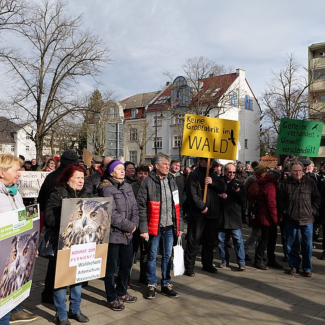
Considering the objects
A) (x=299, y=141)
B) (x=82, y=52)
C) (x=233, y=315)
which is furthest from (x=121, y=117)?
(x=233, y=315)

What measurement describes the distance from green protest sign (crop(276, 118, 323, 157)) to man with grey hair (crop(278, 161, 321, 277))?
1877mm

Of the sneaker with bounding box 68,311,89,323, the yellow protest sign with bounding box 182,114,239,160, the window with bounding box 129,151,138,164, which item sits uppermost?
the window with bounding box 129,151,138,164

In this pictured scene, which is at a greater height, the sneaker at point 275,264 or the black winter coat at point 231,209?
the black winter coat at point 231,209

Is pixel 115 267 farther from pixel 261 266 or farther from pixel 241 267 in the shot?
pixel 261 266

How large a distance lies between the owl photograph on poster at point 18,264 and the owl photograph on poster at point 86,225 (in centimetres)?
36

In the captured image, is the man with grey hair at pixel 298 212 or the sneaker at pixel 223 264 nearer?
the man with grey hair at pixel 298 212

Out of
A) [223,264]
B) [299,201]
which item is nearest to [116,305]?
[223,264]

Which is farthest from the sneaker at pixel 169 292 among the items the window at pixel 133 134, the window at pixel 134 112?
the window at pixel 134 112

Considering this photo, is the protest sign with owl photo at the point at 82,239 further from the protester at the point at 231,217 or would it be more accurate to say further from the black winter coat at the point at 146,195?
the protester at the point at 231,217

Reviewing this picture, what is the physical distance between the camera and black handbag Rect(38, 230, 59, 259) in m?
4.16

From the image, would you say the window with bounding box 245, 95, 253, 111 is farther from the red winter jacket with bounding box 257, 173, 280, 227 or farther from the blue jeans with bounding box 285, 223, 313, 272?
the blue jeans with bounding box 285, 223, 313, 272

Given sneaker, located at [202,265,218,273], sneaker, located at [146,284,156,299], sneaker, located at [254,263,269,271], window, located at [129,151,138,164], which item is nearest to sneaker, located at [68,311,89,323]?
sneaker, located at [146,284,156,299]

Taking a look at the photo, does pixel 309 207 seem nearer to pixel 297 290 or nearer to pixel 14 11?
pixel 297 290

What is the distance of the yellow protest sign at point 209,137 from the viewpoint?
6680 millimetres
